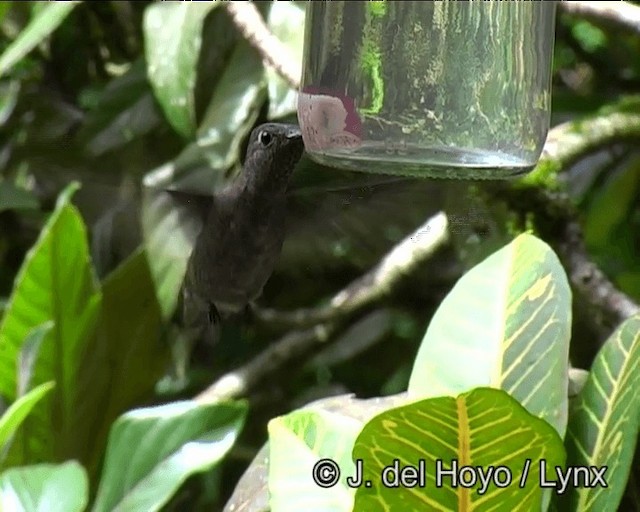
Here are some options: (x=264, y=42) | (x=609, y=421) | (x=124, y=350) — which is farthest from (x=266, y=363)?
(x=609, y=421)

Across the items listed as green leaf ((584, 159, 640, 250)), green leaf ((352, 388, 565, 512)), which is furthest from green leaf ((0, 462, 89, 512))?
green leaf ((584, 159, 640, 250))

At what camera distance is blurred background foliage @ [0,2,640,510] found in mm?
635

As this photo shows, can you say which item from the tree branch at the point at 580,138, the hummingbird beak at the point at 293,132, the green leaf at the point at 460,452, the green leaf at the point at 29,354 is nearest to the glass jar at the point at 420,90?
the hummingbird beak at the point at 293,132

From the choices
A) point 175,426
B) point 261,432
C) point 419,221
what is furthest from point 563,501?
point 261,432

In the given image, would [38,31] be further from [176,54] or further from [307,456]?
[307,456]

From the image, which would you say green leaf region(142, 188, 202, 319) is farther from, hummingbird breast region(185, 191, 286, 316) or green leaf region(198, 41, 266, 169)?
green leaf region(198, 41, 266, 169)

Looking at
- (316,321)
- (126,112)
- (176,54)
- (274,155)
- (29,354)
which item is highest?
(274,155)

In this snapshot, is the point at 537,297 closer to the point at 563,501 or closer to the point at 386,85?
the point at 563,501

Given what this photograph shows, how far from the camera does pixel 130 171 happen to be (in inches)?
38.6

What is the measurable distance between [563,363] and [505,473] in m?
0.12

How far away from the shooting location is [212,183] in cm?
63

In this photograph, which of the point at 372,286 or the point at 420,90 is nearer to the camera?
the point at 420,90
